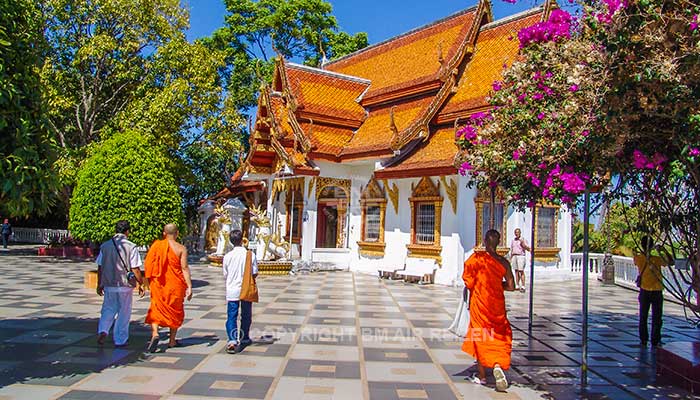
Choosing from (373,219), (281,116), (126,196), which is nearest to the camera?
(126,196)

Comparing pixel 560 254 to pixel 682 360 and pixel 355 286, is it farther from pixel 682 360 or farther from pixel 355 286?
pixel 682 360

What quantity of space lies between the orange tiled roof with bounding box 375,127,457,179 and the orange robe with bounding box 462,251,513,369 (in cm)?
846

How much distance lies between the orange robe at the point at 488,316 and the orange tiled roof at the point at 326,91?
1404cm

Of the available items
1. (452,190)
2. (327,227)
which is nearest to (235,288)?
(452,190)

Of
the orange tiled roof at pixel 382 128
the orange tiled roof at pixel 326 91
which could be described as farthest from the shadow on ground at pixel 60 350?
the orange tiled roof at pixel 326 91

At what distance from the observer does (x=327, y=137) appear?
1888cm

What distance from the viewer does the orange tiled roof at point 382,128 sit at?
55.5ft

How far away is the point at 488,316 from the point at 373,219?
12407 millimetres

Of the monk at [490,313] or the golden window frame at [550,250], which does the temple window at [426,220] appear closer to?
the golden window frame at [550,250]

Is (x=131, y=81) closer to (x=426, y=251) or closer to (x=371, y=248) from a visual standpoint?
(x=371, y=248)

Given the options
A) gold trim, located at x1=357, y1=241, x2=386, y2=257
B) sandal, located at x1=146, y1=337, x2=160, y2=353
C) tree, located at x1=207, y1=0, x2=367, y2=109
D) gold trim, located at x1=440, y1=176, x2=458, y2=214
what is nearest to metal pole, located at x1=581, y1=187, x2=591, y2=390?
sandal, located at x1=146, y1=337, x2=160, y2=353

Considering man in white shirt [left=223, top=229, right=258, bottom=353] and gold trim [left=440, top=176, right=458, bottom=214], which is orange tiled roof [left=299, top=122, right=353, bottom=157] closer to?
gold trim [left=440, top=176, right=458, bottom=214]

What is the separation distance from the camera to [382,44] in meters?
22.4

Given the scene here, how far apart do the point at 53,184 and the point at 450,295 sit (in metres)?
9.35
